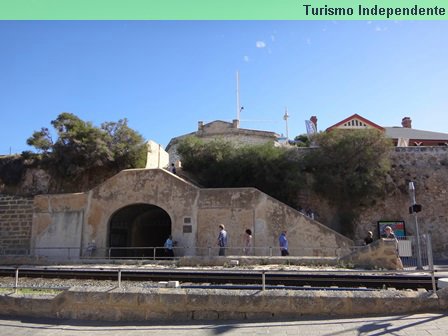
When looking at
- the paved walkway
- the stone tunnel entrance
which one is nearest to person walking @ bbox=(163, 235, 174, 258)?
the stone tunnel entrance

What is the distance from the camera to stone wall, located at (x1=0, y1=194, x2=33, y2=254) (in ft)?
87.7

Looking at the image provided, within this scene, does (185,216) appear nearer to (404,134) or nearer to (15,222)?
(15,222)

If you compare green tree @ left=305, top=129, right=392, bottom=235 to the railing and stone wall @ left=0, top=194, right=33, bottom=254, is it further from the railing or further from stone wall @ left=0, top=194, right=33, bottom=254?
stone wall @ left=0, top=194, right=33, bottom=254

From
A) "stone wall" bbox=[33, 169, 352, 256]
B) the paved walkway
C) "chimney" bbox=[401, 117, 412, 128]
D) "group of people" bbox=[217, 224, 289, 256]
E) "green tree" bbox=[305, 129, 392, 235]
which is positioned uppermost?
"chimney" bbox=[401, 117, 412, 128]

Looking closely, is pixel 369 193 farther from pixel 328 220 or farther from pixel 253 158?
pixel 253 158

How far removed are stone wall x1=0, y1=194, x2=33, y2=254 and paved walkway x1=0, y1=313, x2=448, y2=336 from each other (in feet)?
71.3

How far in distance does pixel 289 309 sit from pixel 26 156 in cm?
2814

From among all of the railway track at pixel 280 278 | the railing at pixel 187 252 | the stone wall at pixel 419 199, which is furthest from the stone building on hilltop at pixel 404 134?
the railway track at pixel 280 278

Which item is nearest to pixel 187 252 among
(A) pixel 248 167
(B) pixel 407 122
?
(A) pixel 248 167

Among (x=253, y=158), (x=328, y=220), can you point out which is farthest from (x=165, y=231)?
(x=328, y=220)

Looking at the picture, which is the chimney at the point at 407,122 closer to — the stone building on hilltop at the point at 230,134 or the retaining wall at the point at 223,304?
the stone building on hilltop at the point at 230,134

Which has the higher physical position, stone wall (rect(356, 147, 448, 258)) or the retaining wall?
stone wall (rect(356, 147, 448, 258))

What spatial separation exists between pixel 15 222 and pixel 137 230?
26.0ft

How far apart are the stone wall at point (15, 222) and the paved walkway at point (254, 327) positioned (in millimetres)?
21737
